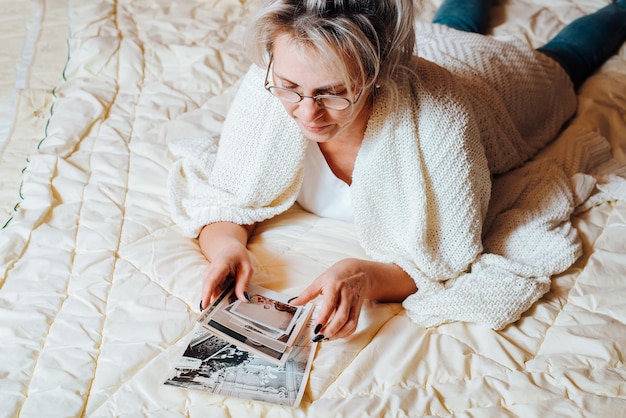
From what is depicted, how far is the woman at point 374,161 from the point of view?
114cm

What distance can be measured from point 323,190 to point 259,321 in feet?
1.33

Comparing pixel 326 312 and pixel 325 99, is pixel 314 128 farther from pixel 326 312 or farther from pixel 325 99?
pixel 326 312

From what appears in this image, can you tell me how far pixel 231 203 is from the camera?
1.47 metres

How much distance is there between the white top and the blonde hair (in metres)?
0.33

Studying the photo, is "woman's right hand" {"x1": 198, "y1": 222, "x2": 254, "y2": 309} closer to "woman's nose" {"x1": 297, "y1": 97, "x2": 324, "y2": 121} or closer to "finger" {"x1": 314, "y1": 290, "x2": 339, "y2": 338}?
"finger" {"x1": 314, "y1": 290, "x2": 339, "y2": 338}

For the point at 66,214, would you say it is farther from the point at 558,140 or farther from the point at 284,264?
the point at 558,140

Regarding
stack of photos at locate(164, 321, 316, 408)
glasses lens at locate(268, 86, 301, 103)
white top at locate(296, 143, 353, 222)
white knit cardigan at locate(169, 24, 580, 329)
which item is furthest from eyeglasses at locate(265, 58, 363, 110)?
stack of photos at locate(164, 321, 316, 408)

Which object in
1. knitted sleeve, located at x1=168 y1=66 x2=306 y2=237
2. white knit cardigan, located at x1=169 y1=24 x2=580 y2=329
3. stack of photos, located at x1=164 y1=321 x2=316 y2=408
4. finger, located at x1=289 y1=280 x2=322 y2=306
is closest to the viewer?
stack of photos, located at x1=164 y1=321 x2=316 y2=408

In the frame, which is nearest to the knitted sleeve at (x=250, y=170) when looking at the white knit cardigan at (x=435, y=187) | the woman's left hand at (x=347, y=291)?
the white knit cardigan at (x=435, y=187)

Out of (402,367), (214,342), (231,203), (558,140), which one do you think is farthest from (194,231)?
(558,140)

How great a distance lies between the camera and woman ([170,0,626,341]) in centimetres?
114

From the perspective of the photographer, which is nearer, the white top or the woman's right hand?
the woman's right hand

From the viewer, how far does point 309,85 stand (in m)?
1.14

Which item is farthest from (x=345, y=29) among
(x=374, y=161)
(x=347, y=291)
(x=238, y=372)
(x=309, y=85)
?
(x=238, y=372)
